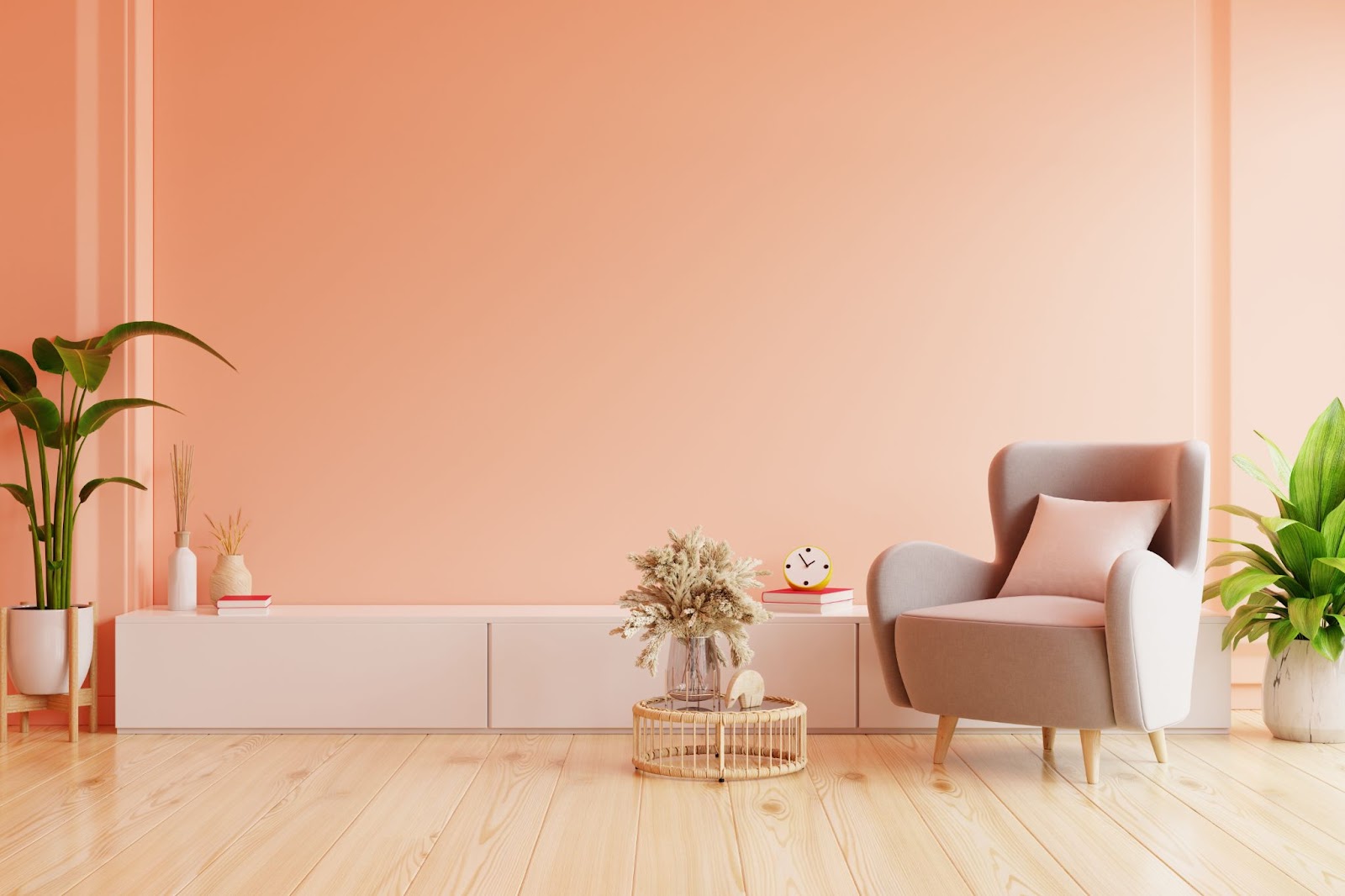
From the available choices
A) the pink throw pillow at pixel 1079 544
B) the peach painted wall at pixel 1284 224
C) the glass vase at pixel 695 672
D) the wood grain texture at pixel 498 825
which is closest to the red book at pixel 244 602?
the wood grain texture at pixel 498 825

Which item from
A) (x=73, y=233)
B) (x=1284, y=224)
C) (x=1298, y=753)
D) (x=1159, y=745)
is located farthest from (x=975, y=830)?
(x=73, y=233)

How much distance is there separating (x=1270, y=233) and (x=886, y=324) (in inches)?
54.0

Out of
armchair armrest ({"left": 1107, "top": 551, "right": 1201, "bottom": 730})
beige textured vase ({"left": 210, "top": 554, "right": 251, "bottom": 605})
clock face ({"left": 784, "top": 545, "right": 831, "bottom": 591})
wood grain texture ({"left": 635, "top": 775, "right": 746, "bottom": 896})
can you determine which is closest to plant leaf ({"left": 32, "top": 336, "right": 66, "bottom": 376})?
beige textured vase ({"left": 210, "top": 554, "right": 251, "bottom": 605})

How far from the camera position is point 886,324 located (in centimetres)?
426

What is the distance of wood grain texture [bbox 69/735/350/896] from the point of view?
2246 mm

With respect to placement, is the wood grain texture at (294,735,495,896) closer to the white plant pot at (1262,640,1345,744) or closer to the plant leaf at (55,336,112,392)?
the plant leaf at (55,336,112,392)

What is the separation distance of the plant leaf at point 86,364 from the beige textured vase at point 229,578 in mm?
682

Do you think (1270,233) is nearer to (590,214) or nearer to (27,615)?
(590,214)

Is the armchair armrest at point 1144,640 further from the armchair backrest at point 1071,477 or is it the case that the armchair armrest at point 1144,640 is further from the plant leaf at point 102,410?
the plant leaf at point 102,410

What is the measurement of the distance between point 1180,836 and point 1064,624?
0.61 metres

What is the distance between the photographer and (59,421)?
3.78 m

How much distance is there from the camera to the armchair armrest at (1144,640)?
2953mm

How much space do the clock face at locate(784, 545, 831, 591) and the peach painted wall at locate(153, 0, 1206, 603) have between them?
230mm

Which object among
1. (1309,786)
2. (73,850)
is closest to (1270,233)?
(1309,786)
